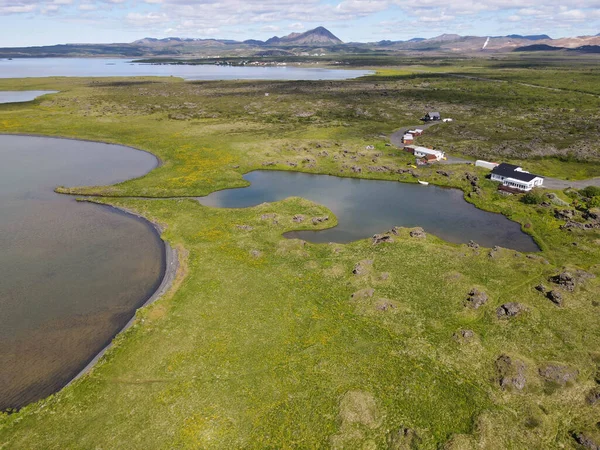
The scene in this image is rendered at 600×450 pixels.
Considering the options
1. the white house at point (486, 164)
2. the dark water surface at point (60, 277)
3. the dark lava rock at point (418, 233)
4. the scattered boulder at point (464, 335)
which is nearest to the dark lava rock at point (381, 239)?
the dark lava rock at point (418, 233)

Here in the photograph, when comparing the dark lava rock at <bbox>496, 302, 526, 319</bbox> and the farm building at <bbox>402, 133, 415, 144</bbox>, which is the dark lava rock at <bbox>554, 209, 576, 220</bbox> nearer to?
the dark lava rock at <bbox>496, 302, 526, 319</bbox>

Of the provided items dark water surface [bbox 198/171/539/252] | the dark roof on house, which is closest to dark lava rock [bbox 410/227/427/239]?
dark water surface [bbox 198/171/539/252]

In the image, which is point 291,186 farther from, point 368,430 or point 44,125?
point 44,125

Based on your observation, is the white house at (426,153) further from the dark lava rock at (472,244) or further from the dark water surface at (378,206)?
the dark lava rock at (472,244)

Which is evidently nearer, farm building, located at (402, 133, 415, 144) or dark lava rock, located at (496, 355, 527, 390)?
dark lava rock, located at (496, 355, 527, 390)

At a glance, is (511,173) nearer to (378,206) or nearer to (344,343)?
(378,206)

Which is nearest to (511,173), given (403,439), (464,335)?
(464,335)

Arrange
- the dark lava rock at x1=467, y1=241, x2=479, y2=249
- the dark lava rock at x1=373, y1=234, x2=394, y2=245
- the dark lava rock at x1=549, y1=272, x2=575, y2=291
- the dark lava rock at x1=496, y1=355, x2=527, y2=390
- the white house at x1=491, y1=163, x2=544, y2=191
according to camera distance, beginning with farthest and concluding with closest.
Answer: the white house at x1=491, y1=163, x2=544, y2=191, the dark lava rock at x1=373, y1=234, x2=394, y2=245, the dark lava rock at x1=467, y1=241, x2=479, y2=249, the dark lava rock at x1=549, y1=272, x2=575, y2=291, the dark lava rock at x1=496, y1=355, x2=527, y2=390

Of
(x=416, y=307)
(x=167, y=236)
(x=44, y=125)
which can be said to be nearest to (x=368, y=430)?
(x=416, y=307)
